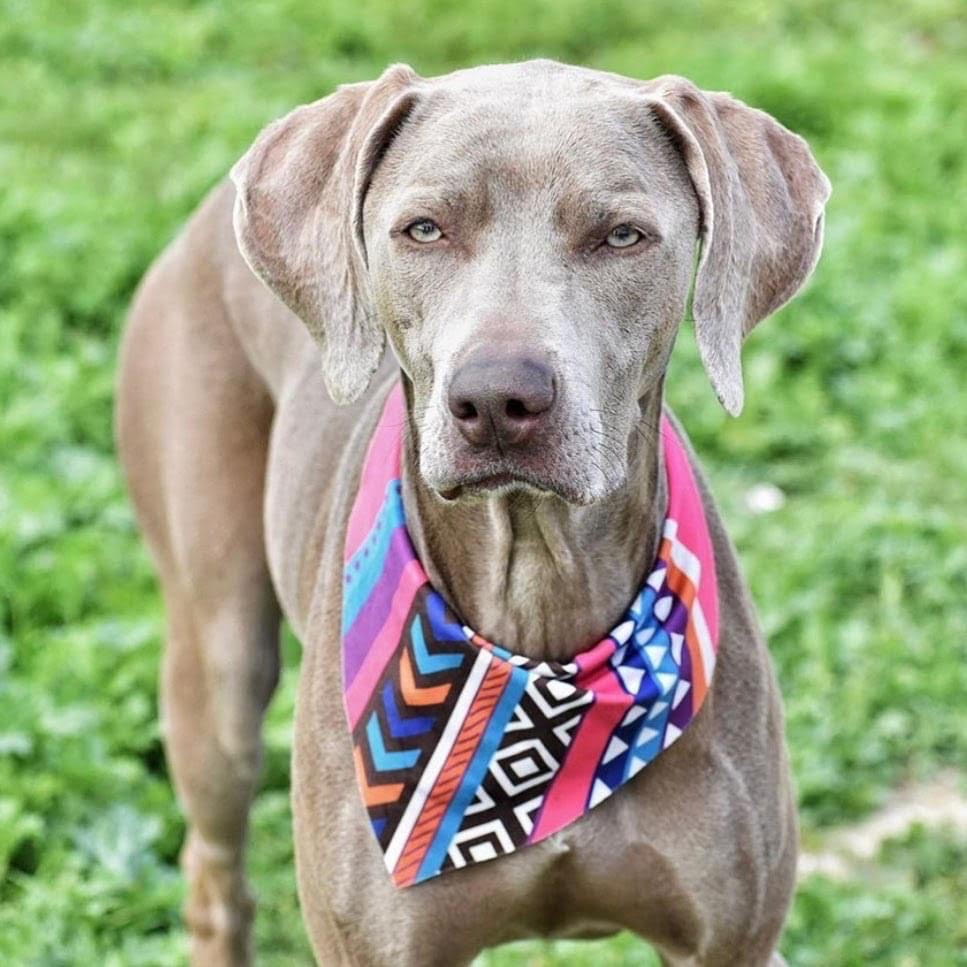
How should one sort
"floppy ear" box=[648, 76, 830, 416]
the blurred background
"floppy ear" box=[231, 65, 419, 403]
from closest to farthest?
"floppy ear" box=[648, 76, 830, 416] < "floppy ear" box=[231, 65, 419, 403] < the blurred background

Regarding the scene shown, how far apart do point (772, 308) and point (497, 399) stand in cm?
66

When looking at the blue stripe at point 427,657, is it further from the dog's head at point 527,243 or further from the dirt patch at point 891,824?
the dirt patch at point 891,824

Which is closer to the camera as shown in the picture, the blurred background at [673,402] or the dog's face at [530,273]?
the dog's face at [530,273]

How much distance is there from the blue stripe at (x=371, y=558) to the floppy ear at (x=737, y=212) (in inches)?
23.7

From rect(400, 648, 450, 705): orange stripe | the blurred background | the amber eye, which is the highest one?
the amber eye

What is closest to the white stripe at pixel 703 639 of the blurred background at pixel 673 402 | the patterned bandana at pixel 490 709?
the patterned bandana at pixel 490 709

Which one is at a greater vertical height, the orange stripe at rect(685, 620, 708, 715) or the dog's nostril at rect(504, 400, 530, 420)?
the dog's nostril at rect(504, 400, 530, 420)

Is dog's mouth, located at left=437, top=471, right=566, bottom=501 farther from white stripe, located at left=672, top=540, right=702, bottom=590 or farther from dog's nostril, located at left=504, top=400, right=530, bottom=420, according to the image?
white stripe, located at left=672, top=540, right=702, bottom=590

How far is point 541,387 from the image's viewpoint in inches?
116

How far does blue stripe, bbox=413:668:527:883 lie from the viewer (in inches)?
136

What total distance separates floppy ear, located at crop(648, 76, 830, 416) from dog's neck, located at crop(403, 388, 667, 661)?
18cm

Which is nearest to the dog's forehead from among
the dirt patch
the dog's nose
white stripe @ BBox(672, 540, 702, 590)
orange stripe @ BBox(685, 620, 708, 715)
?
the dog's nose

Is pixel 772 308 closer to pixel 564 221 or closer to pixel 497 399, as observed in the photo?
pixel 564 221

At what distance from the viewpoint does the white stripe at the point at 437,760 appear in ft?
11.3
